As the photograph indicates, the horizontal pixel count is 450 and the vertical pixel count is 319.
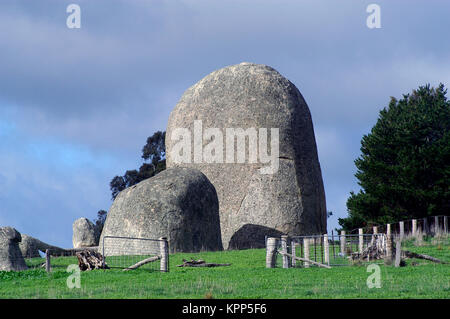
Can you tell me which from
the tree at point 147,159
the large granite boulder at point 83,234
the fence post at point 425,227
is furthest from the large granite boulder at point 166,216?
the tree at point 147,159

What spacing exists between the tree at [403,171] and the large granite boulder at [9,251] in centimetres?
2384

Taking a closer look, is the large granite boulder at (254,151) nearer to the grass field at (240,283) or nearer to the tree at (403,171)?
the tree at (403,171)

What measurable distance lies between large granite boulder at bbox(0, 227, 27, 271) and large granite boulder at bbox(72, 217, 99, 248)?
63.6 ft

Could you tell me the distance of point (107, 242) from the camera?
115ft

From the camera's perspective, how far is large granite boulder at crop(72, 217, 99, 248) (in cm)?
4834

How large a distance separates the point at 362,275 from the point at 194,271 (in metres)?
5.83

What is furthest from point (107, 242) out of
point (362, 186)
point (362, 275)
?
point (362, 186)

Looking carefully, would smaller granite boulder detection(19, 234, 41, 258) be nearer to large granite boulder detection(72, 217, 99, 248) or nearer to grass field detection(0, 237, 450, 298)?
large granite boulder detection(72, 217, 99, 248)

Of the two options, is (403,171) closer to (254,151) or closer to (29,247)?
(254,151)

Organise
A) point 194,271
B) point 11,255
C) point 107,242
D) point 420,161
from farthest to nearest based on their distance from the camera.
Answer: point 420,161 < point 107,242 < point 11,255 < point 194,271

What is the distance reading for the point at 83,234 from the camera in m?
48.6
